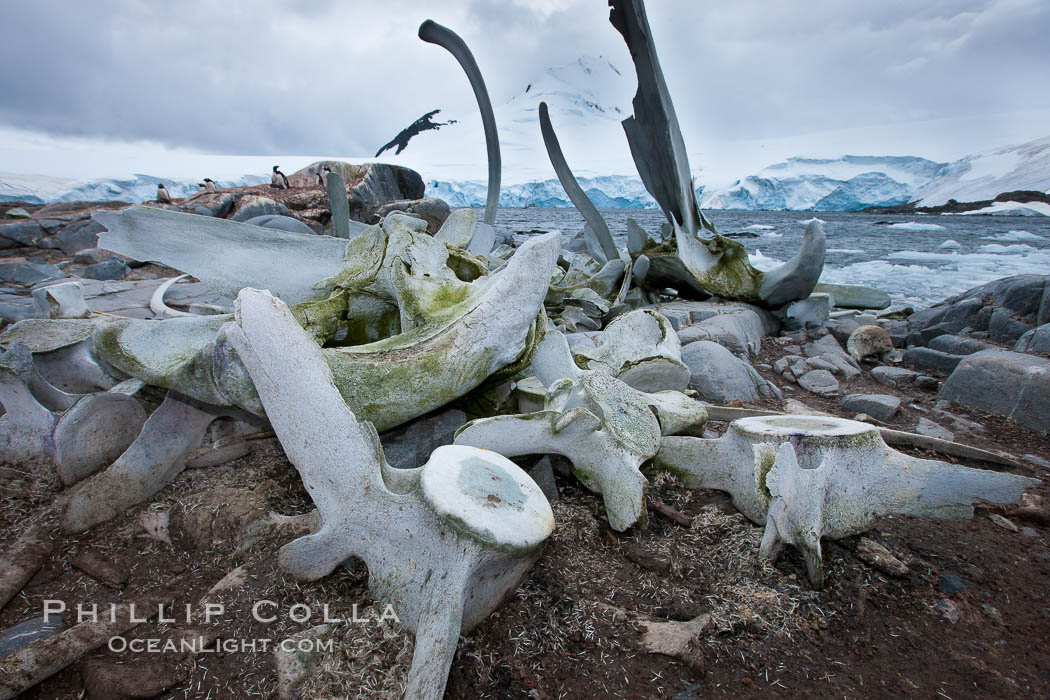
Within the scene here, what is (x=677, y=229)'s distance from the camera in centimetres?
589

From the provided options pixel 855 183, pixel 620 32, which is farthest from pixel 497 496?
pixel 855 183

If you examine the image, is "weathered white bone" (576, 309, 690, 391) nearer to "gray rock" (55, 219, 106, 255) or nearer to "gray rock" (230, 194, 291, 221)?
"gray rock" (230, 194, 291, 221)

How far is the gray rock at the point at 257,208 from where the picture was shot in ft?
32.8

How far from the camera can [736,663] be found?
137cm

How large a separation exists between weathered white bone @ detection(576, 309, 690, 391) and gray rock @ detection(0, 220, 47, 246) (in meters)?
10.8

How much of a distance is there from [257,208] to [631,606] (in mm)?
10929

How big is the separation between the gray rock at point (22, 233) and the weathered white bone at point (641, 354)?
35.4 feet

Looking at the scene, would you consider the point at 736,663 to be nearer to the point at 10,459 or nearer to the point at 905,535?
the point at 905,535

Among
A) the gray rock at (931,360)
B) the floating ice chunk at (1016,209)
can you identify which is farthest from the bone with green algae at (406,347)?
the floating ice chunk at (1016,209)

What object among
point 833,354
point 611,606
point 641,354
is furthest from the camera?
point 833,354

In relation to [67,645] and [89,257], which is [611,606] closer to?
[67,645]

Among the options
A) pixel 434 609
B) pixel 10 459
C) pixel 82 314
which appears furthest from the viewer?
pixel 82 314

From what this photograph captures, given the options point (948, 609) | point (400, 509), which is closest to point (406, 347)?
point (400, 509)

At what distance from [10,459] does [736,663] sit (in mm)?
2546
